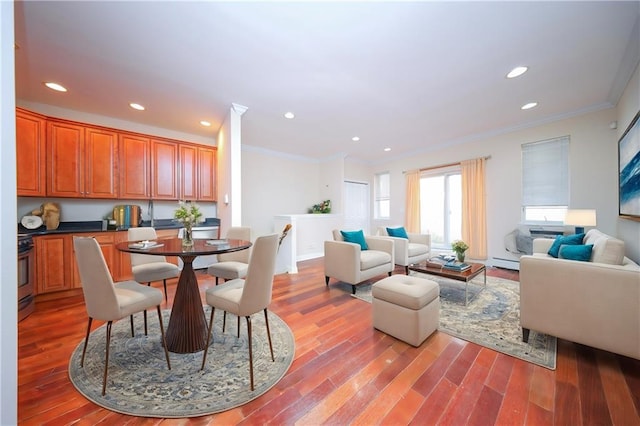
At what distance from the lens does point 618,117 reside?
9.69 feet

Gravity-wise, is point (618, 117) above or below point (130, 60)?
below

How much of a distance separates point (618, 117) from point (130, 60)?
5.86 m

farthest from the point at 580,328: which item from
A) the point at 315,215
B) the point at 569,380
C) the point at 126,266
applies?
the point at 126,266

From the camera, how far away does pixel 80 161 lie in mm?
3141

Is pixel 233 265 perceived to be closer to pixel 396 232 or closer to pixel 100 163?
pixel 100 163

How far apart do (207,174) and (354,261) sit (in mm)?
3200

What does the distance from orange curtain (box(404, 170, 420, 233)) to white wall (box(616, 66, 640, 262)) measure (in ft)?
9.67

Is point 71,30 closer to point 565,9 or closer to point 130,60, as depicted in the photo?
point 130,60

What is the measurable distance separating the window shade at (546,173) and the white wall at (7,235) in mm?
5778

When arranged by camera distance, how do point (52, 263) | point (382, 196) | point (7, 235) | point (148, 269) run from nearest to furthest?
point (7, 235) → point (148, 269) → point (52, 263) → point (382, 196)

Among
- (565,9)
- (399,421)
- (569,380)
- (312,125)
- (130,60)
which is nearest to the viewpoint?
(399,421)

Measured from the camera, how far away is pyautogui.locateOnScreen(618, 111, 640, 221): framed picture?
2.16 meters

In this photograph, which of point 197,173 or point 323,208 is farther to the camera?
point 323,208

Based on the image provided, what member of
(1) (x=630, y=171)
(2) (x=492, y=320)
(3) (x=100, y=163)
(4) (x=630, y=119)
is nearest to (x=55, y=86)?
(3) (x=100, y=163)
